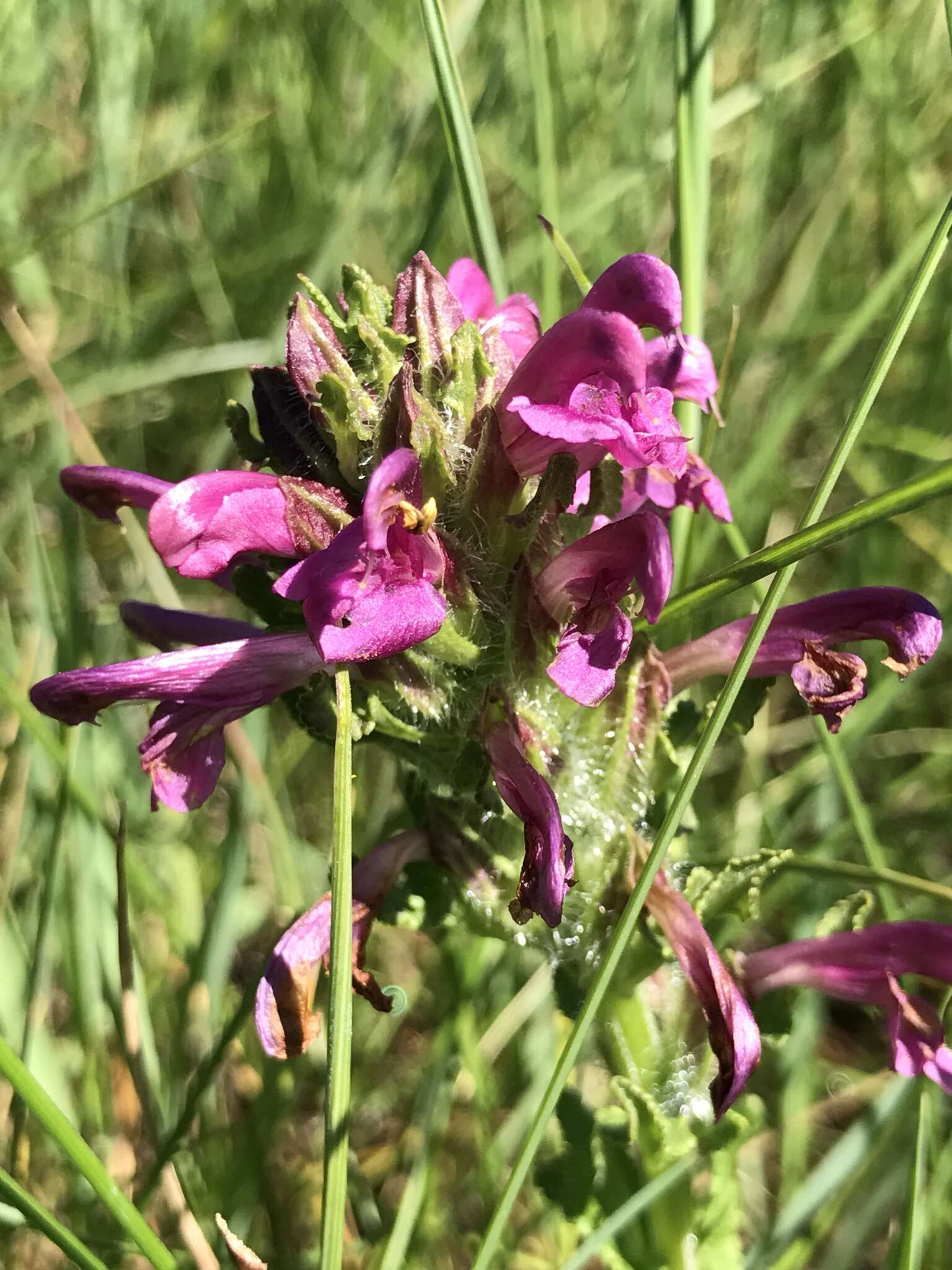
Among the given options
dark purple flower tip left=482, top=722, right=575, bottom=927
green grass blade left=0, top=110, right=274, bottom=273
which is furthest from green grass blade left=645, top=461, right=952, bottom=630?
green grass blade left=0, top=110, right=274, bottom=273

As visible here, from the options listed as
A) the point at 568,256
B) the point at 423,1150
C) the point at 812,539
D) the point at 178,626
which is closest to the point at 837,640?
Answer: the point at 812,539

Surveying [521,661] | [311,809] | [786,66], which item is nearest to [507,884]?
[521,661]

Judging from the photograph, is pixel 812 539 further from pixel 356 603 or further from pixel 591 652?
pixel 356 603

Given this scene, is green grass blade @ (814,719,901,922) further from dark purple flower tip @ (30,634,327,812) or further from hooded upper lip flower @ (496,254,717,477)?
dark purple flower tip @ (30,634,327,812)

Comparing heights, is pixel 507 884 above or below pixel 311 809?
above

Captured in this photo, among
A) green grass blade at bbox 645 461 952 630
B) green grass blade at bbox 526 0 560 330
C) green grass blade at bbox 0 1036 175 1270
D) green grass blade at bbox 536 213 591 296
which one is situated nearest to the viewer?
green grass blade at bbox 645 461 952 630

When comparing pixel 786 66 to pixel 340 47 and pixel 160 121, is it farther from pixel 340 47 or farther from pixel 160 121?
pixel 160 121
